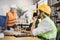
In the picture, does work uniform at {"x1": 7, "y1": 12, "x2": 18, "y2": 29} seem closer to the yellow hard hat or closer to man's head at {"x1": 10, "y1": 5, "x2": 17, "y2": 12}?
man's head at {"x1": 10, "y1": 5, "x2": 17, "y2": 12}

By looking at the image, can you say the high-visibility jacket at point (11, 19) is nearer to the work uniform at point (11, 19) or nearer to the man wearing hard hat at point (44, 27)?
the work uniform at point (11, 19)

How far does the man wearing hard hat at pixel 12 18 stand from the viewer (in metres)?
1.90

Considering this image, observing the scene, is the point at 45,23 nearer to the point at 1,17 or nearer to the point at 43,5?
the point at 43,5

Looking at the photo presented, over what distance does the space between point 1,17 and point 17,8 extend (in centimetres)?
26

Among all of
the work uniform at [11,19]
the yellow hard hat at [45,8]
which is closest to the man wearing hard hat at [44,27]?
the yellow hard hat at [45,8]

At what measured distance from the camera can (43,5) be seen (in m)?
1.96

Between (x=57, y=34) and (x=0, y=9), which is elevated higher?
(x=0, y=9)

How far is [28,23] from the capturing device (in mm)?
1956

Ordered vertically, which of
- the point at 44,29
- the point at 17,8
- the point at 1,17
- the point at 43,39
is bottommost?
the point at 43,39

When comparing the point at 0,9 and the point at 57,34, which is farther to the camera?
the point at 57,34

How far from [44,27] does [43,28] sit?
20 millimetres

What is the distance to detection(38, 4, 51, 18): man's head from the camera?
76.0 inches

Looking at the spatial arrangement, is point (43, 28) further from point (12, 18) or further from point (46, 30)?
point (12, 18)

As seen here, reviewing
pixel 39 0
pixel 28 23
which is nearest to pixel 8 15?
pixel 28 23
